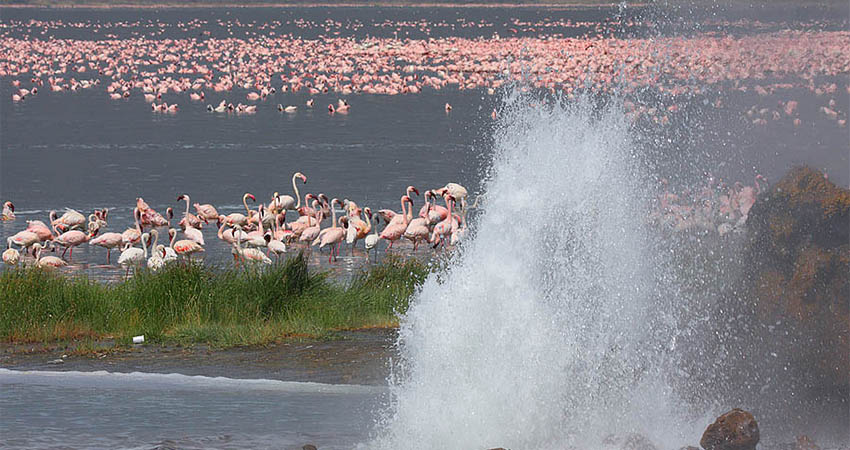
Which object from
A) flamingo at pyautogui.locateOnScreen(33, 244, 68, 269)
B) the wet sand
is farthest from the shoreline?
the wet sand

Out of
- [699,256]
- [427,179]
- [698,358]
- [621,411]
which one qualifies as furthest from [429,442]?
[427,179]

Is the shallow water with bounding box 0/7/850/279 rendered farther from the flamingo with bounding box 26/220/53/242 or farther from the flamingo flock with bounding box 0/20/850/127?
the flamingo flock with bounding box 0/20/850/127

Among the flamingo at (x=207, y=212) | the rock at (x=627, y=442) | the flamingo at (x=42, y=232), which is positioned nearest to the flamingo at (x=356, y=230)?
the flamingo at (x=207, y=212)

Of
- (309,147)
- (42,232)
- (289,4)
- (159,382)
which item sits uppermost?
(159,382)

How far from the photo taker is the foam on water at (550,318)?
11172 mm

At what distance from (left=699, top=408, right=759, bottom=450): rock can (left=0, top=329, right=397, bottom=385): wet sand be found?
3705 mm

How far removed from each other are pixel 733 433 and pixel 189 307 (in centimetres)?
732

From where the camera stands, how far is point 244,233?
2161 cm

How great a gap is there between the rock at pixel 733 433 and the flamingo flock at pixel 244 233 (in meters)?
10.6

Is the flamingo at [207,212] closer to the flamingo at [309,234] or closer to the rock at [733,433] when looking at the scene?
the flamingo at [309,234]

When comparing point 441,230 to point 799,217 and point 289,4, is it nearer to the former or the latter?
point 799,217

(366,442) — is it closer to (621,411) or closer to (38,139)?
(621,411)

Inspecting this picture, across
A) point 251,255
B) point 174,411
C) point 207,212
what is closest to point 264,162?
point 207,212

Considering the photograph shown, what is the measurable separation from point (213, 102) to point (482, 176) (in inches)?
937
